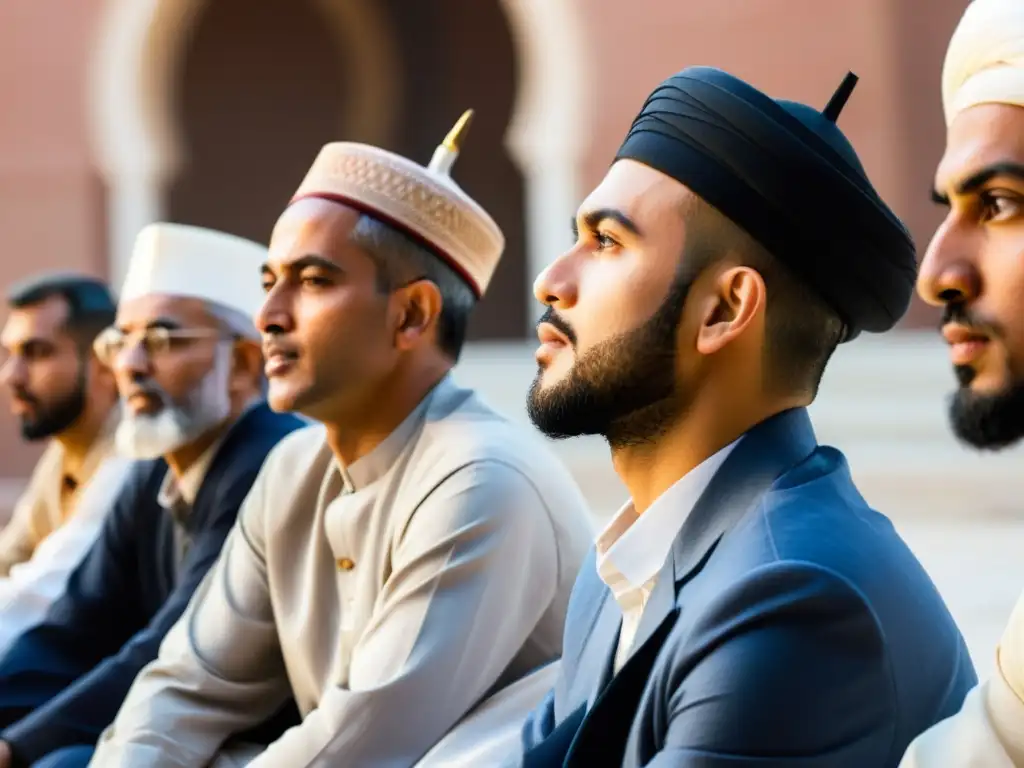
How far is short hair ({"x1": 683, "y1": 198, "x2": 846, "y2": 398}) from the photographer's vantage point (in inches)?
76.9

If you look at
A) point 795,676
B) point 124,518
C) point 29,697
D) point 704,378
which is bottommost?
point 29,697

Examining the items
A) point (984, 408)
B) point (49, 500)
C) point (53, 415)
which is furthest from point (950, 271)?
point (49, 500)

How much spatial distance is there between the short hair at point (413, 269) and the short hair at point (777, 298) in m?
1.20

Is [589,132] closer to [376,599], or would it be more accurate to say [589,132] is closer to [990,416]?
[376,599]

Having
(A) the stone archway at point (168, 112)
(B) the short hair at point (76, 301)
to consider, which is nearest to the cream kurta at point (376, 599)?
(B) the short hair at point (76, 301)

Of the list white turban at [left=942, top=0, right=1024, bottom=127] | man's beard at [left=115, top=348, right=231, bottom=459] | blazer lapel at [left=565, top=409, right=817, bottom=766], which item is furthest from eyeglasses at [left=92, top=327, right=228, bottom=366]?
white turban at [left=942, top=0, right=1024, bottom=127]

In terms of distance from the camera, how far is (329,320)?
2973mm

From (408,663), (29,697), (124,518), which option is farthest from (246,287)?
(408,663)

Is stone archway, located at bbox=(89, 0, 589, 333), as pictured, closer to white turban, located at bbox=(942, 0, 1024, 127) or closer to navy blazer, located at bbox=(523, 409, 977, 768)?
white turban, located at bbox=(942, 0, 1024, 127)

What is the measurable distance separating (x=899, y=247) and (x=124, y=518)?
265cm

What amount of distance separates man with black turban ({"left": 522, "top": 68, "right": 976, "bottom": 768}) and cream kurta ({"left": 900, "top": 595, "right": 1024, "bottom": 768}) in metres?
0.10

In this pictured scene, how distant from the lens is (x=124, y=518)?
4.05m

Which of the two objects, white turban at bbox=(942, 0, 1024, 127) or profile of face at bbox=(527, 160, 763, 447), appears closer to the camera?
white turban at bbox=(942, 0, 1024, 127)

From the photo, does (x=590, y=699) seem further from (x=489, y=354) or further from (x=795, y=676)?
(x=489, y=354)
